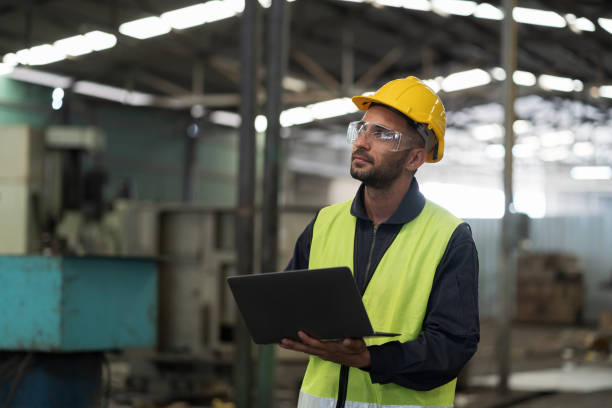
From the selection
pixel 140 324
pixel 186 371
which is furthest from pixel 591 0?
pixel 140 324

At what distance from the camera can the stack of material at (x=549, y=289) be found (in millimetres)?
18609

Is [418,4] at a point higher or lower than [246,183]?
higher

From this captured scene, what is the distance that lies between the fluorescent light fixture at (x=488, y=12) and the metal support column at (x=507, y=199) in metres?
5.98

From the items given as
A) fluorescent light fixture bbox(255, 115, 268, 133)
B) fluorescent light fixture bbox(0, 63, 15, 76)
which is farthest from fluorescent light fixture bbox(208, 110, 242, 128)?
fluorescent light fixture bbox(255, 115, 268, 133)

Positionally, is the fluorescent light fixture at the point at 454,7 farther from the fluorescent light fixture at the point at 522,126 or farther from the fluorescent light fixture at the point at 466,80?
the fluorescent light fixture at the point at 522,126

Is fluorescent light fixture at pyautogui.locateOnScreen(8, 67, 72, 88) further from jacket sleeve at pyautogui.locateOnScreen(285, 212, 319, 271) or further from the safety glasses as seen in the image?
the safety glasses

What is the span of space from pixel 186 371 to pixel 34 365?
3.86 metres

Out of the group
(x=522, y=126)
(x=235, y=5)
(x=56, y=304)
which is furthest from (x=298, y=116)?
(x=56, y=304)

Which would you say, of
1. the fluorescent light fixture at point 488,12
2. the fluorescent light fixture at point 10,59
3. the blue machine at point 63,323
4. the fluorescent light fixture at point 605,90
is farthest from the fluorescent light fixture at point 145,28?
the blue machine at point 63,323

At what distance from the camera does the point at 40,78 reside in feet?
54.9

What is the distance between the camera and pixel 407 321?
7.14 feet

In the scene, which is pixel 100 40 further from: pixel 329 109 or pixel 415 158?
pixel 415 158

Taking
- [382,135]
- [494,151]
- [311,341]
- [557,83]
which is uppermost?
[557,83]

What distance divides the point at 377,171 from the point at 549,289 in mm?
17657
